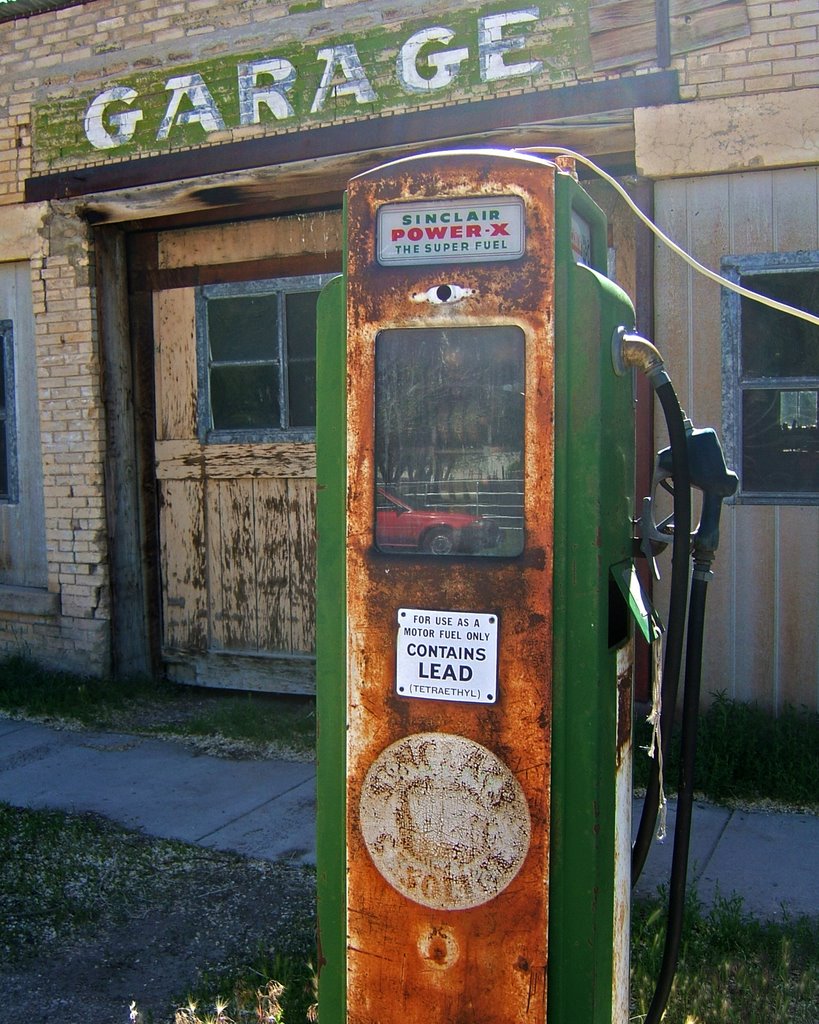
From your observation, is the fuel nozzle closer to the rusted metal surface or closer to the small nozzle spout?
the small nozzle spout

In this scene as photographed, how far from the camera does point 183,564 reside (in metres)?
6.88

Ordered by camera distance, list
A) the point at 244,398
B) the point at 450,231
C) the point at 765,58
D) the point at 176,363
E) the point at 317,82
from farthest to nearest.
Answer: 1. the point at 176,363
2. the point at 244,398
3. the point at 317,82
4. the point at 765,58
5. the point at 450,231

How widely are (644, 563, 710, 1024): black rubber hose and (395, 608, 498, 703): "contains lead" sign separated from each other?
0.47 metres

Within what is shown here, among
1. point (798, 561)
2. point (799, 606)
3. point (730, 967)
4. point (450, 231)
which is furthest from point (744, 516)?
point (450, 231)

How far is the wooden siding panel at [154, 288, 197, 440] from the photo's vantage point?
6.76m

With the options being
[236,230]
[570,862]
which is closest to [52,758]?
[236,230]

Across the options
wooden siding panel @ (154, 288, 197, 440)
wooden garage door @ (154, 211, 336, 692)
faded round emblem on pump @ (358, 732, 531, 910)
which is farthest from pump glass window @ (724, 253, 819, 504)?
faded round emblem on pump @ (358, 732, 531, 910)

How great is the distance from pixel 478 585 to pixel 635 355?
584 millimetres

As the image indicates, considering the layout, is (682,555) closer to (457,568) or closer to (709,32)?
(457,568)

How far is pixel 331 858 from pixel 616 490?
40.0 inches

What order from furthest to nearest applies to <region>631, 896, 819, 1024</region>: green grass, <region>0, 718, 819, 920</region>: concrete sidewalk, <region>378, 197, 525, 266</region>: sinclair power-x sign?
1. <region>0, 718, 819, 920</region>: concrete sidewalk
2. <region>631, 896, 819, 1024</region>: green grass
3. <region>378, 197, 525, 266</region>: sinclair power-x sign

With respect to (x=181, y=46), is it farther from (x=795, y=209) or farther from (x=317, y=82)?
(x=795, y=209)

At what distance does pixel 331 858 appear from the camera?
2.41 meters

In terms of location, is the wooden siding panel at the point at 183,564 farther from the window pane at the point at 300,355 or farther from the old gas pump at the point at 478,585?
the old gas pump at the point at 478,585
